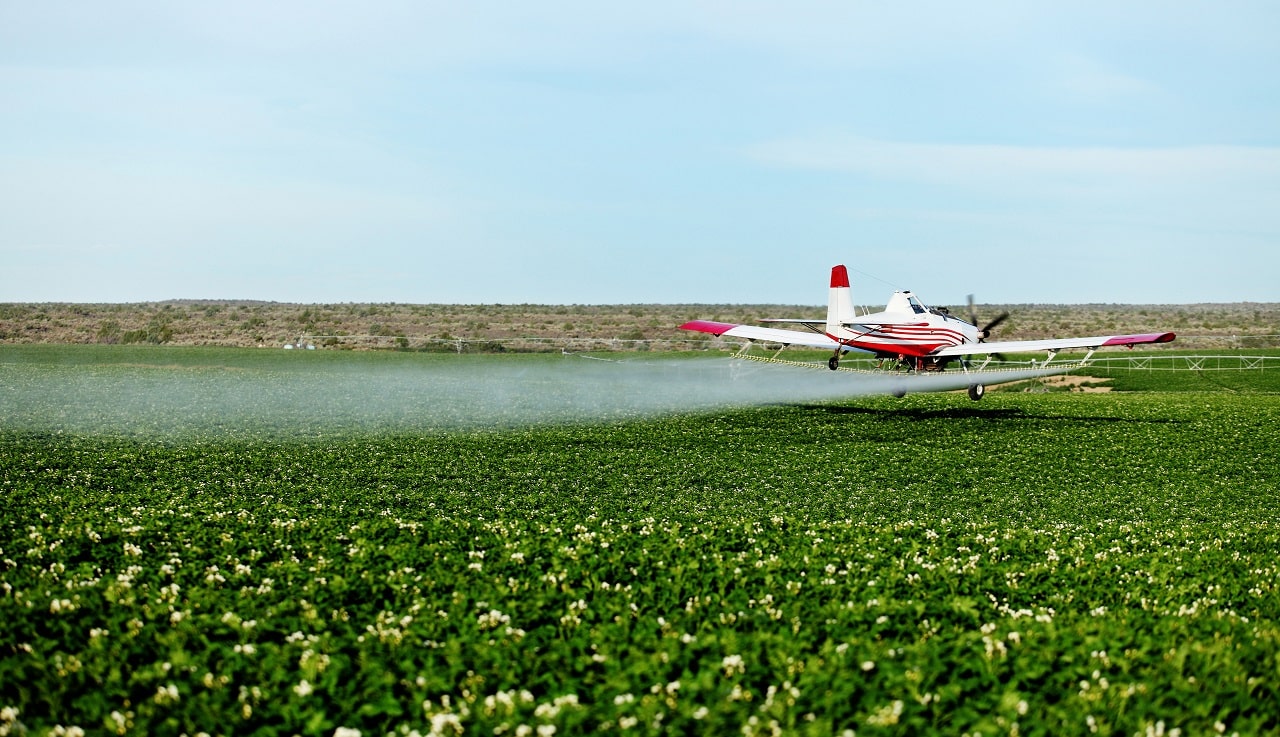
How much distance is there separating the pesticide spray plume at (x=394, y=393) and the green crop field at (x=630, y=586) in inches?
190

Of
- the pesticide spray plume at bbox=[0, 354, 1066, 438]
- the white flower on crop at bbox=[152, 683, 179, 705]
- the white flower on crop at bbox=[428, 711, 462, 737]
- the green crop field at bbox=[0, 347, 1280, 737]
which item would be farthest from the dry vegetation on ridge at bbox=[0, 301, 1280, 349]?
the white flower on crop at bbox=[428, 711, 462, 737]

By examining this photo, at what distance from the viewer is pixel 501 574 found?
13930mm

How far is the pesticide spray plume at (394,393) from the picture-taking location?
40.6 m

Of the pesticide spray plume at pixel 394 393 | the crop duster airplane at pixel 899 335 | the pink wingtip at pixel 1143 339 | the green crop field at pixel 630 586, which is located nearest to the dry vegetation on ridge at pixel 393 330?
the pesticide spray plume at pixel 394 393

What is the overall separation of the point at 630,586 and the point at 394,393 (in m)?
42.8

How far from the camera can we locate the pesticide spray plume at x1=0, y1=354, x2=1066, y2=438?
4059 cm

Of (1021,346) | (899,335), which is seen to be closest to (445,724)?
(899,335)

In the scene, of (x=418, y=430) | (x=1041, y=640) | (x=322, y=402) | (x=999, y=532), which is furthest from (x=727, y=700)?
(x=322, y=402)

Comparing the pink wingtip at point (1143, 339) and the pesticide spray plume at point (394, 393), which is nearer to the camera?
the pink wingtip at point (1143, 339)

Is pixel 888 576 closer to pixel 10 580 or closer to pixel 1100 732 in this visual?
pixel 1100 732

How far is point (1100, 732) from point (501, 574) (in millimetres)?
7783

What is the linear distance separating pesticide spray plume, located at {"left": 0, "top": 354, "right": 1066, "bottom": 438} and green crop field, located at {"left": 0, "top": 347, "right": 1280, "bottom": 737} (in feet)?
15.8

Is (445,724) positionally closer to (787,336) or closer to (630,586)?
(630,586)

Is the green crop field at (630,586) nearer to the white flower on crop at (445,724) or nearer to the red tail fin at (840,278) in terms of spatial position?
the white flower on crop at (445,724)
